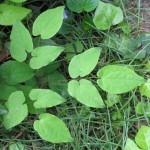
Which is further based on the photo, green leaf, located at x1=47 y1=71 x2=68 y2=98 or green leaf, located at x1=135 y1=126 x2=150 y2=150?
green leaf, located at x1=47 y1=71 x2=68 y2=98

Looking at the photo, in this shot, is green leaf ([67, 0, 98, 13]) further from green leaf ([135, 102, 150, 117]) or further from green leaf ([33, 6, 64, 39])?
green leaf ([135, 102, 150, 117])

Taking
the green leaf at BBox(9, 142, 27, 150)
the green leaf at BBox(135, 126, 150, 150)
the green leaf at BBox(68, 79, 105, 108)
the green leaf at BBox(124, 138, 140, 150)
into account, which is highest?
the green leaf at BBox(68, 79, 105, 108)

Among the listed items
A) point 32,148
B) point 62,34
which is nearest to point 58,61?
point 62,34

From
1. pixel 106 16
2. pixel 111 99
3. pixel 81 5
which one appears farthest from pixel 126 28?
pixel 111 99

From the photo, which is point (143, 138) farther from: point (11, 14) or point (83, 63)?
point (11, 14)

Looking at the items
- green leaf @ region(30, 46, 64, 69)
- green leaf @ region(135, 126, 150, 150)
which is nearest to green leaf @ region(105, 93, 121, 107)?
green leaf @ region(135, 126, 150, 150)

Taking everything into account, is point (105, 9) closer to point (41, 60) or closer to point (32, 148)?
point (41, 60)
